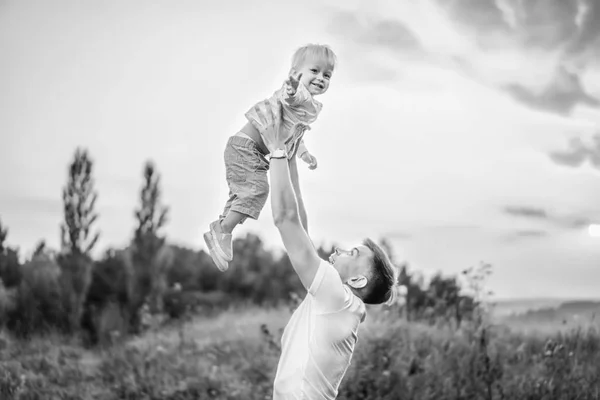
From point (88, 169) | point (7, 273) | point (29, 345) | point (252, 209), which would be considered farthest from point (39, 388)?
point (252, 209)

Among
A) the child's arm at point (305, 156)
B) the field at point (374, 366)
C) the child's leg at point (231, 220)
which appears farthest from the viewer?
the field at point (374, 366)

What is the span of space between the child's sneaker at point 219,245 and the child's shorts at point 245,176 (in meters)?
0.07

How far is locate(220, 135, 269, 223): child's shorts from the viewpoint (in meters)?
2.72

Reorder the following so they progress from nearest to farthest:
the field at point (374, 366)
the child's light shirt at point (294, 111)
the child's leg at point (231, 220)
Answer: the child's light shirt at point (294, 111) → the child's leg at point (231, 220) → the field at point (374, 366)

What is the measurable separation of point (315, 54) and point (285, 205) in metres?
0.50

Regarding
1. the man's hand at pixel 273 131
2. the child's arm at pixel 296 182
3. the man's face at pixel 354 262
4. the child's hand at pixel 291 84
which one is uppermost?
the child's hand at pixel 291 84

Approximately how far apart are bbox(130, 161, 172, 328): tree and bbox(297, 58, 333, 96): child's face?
7.17 meters

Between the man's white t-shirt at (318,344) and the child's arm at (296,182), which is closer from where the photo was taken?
the man's white t-shirt at (318,344)

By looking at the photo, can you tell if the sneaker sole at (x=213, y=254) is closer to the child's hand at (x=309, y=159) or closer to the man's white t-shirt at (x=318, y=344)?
the man's white t-shirt at (x=318, y=344)

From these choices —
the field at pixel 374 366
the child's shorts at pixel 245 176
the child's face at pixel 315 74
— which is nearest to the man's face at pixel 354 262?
the child's shorts at pixel 245 176

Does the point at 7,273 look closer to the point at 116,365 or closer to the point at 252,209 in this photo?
the point at 116,365

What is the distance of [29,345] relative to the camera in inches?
327

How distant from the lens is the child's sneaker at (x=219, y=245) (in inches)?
106

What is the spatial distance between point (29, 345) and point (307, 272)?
6.64 metres
